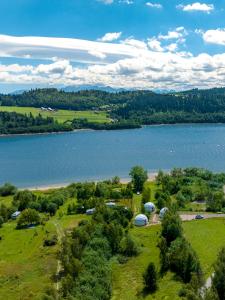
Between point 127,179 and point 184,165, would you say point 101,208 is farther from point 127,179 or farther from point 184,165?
point 184,165

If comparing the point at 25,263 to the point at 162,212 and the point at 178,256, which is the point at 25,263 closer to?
the point at 178,256

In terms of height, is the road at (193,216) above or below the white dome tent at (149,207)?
below

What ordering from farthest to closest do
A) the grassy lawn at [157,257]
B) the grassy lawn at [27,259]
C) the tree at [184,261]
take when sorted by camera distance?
the grassy lawn at [27,259] → the tree at [184,261] → the grassy lawn at [157,257]

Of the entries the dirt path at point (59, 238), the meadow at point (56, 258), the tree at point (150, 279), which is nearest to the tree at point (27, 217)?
the meadow at point (56, 258)

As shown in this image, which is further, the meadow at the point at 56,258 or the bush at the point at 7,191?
the bush at the point at 7,191

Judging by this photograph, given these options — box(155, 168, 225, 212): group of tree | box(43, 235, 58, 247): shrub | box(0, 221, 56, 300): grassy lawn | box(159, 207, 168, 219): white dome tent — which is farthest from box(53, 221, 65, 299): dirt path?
box(155, 168, 225, 212): group of tree

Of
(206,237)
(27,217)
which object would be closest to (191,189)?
(206,237)

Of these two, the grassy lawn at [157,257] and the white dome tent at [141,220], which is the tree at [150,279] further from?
the white dome tent at [141,220]

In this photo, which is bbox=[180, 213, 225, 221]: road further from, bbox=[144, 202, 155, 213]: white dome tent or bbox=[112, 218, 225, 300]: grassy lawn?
bbox=[144, 202, 155, 213]: white dome tent
